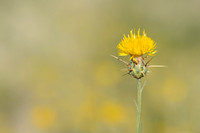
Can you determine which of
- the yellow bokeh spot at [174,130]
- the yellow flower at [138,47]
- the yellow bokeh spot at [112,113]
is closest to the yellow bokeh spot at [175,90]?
the yellow bokeh spot at [174,130]

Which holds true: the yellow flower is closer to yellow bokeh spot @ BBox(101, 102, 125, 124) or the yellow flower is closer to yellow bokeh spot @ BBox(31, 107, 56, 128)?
yellow bokeh spot @ BBox(101, 102, 125, 124)

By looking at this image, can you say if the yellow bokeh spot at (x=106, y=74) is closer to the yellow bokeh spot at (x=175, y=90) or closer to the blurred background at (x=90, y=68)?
the blurred background at (x=90, y=68)

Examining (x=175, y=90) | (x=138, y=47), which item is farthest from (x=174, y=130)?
(x=138, y=47)

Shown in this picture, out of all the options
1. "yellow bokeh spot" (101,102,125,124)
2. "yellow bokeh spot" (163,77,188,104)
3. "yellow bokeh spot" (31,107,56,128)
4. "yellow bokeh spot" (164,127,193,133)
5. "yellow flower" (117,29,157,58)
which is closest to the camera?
"yellow flower" (117,29,157,58)

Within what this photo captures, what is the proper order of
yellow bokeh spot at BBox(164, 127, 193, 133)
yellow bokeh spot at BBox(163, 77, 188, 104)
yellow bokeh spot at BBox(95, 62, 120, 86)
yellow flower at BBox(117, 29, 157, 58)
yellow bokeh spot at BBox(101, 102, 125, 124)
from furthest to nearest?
1. yellow bokeh spot at BBox(95, 62, 120, 86)
2. yellow bokeh spot at BBox(163, 77, 188, 104)
3. yellow bokeh spot at BBox(101, 102, 125, 124)
4. yellow bokeh spot at BBox(164, 127, 193, 133)
5. yellow flower at BBox(117, 29, 157, 58)

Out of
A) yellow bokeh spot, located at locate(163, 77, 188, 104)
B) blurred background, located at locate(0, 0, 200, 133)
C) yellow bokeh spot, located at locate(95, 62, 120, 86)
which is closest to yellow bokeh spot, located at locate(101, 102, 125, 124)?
blurred background, located at locate(0, 0, 200, 133)

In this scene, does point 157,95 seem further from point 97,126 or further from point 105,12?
point 105,12
